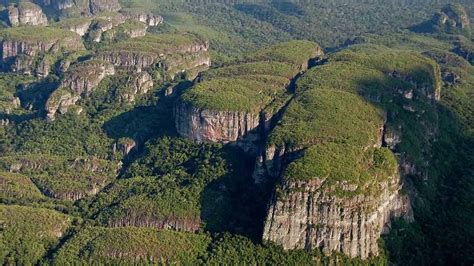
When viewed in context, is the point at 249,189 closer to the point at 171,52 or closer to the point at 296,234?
the point at 296,234

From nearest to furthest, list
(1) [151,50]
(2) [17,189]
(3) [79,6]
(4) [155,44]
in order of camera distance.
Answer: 1. (2) [17,189]
2. (1) [151,50]
3. (4) [155,44]
4. (3) [79,6]

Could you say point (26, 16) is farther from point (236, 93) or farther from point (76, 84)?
point (236, 93)

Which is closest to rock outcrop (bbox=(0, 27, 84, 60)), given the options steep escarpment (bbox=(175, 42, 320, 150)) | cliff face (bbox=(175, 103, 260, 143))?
steep escarpment (bbox=(175, 42, 320, 150))

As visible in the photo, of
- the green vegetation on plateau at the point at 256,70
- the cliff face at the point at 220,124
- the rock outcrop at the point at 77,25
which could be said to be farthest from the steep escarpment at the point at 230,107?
the rock outcrop at the point at 77,25

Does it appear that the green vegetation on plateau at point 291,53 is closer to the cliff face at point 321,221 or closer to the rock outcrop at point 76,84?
the rock outcrop at point 76,84

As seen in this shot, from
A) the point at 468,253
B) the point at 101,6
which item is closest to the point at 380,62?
the point at 468,253

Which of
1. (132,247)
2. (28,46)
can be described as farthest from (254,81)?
(28,46)

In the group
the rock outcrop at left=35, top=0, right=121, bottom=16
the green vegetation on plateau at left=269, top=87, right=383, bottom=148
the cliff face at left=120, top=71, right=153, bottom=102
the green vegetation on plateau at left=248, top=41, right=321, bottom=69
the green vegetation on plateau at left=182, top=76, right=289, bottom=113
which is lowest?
the rock outcrop at left=35, top=0, right=121, bottom=16

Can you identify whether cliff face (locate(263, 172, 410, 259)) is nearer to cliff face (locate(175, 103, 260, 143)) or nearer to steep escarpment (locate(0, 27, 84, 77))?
cliff face (locate(175, 103, 260, 143))
